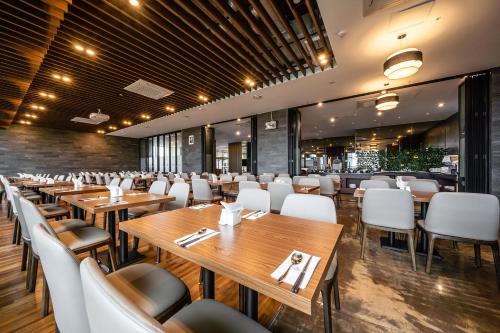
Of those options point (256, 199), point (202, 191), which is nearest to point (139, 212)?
point (202, 191)

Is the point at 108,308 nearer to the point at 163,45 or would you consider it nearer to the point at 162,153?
the point at 163,45

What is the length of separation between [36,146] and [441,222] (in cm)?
1512

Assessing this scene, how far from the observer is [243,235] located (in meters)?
1.22

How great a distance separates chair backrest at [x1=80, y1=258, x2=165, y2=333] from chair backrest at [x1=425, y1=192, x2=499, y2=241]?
9.15 feet

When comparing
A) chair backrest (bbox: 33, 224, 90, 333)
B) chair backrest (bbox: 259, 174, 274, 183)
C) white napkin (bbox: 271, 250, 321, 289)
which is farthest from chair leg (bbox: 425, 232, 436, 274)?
chair backrest (bbox: 259, 174, 274, 183)

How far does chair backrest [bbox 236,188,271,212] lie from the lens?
204cm

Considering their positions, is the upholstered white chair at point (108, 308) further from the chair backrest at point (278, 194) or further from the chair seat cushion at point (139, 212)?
the chair backrest at point (278, 194)

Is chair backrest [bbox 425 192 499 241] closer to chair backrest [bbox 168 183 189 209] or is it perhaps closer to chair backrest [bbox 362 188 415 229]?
chair backrest [bbox 362 188 415 229]

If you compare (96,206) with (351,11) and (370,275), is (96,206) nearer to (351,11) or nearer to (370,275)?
(370,275)

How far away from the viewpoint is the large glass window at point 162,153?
39.1ft

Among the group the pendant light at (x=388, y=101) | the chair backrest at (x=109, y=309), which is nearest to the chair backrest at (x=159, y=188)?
the chair backrest at (x=109, y=309)

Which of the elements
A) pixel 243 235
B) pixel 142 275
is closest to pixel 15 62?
pixel 142 275

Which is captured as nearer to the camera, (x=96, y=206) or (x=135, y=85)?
(x=96, y=206)

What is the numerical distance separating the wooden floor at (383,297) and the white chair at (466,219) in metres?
0.39
